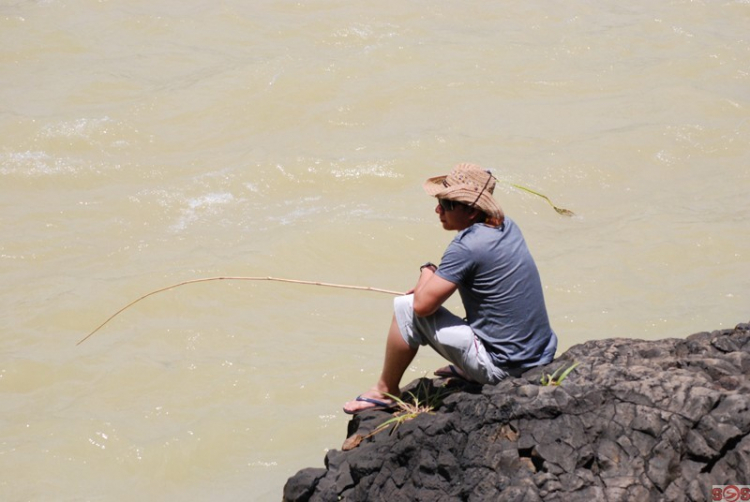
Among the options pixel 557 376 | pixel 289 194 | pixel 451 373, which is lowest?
pixel 289 194

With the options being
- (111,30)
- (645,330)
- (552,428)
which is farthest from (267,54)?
(552,428)

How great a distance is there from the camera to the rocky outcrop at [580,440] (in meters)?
3.53

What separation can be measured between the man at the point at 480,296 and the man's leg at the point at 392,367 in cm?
5

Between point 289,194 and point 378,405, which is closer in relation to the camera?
point 378,405

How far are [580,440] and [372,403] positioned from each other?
1.18 meters

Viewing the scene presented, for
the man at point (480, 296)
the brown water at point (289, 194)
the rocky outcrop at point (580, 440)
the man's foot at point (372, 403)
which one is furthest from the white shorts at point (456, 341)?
the brown water at point (289, 194)

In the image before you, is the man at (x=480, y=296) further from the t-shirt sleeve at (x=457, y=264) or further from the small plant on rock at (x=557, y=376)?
the small plant on rock at (x=557, y=376)

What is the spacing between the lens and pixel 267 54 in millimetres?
10664

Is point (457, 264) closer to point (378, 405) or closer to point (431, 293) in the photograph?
point (431, 293)

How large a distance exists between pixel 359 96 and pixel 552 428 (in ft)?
21.7

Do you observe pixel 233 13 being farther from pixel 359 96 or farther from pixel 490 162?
pixel 490 162

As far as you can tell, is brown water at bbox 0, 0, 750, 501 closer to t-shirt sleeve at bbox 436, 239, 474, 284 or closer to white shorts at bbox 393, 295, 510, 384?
white shorts at bbox 393, 295, 510, 384

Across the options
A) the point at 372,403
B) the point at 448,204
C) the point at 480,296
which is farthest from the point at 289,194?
the point at 480,296

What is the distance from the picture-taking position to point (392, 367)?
14.6ft
